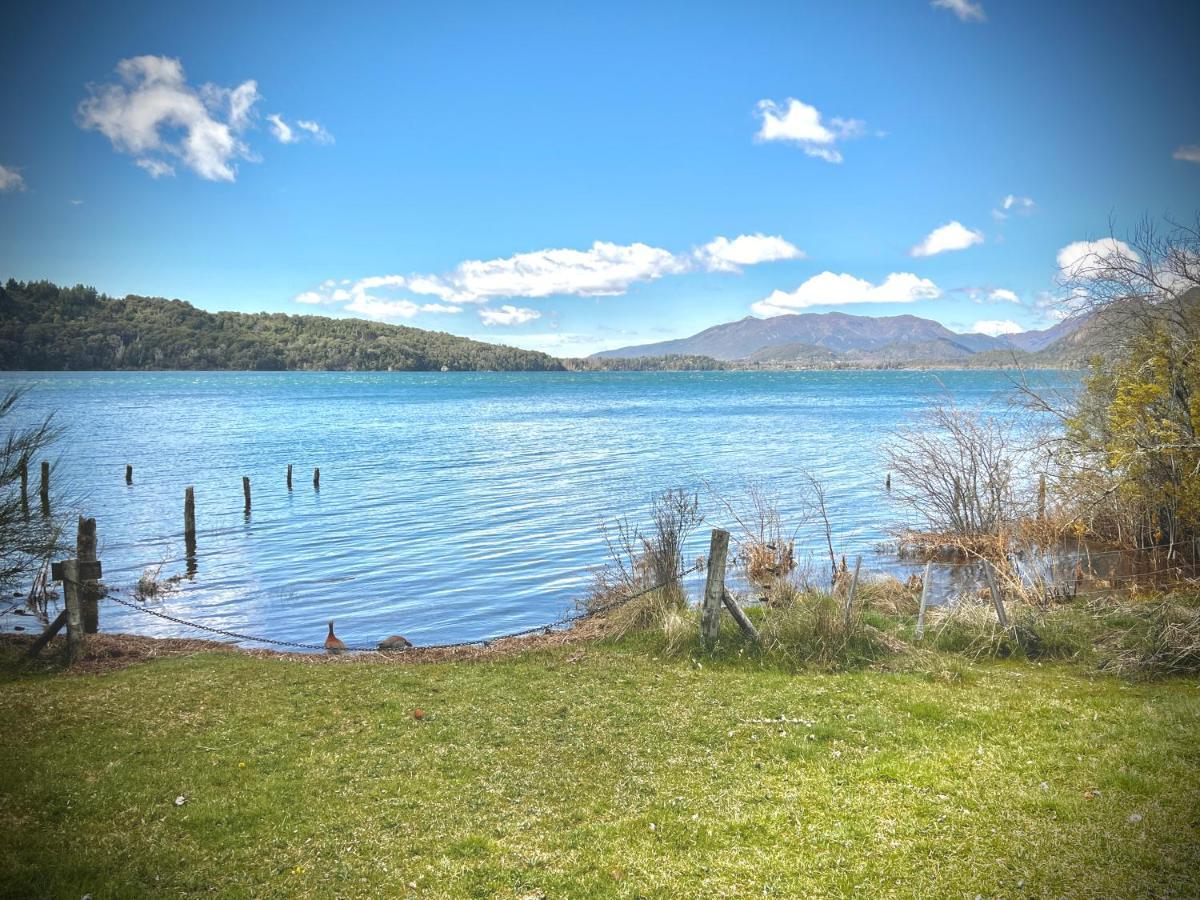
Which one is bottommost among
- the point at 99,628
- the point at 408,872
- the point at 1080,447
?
the point at 99,628

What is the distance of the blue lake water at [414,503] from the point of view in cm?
2041

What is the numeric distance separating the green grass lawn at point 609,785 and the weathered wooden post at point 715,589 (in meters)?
1.21

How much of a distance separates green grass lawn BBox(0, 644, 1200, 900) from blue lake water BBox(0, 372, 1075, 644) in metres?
7.38

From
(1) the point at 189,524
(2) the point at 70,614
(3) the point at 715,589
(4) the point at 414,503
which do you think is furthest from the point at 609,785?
(4) the point at 414,503

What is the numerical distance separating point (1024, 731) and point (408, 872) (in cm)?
711

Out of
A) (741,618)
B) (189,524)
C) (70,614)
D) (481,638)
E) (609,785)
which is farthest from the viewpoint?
(189,524)

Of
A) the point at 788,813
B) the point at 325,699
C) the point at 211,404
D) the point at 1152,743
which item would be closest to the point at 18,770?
the point at 325,699

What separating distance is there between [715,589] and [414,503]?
2430 cm

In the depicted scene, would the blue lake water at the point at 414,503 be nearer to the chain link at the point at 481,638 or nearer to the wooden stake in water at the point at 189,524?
the wooden stake in water at the point at 189,524

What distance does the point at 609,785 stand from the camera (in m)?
8.47

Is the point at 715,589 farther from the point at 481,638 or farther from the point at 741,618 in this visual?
the point at 481,638

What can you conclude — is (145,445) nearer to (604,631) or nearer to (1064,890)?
(604,631)

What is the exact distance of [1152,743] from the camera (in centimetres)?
866

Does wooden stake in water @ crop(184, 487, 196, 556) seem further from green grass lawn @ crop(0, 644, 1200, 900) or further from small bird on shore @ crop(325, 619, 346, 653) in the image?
green grass lawn @ crop(0, 644, 1200, 900)
